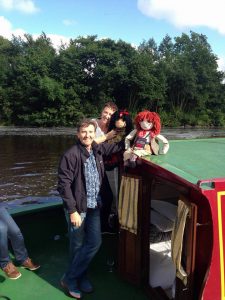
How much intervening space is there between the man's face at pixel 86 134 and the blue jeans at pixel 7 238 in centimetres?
131

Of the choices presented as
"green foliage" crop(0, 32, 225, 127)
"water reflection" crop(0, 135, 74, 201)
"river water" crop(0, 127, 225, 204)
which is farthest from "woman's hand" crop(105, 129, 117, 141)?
"green foliage" crop(0, 32, 225, 127)

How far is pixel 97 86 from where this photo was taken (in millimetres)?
47906

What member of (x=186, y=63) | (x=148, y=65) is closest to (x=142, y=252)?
(x=148, y=65)

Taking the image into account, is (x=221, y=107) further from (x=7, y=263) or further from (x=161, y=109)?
(x=7, y=263)

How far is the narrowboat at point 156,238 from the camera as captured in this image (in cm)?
279

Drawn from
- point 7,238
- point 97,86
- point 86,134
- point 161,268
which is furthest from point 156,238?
point 97,86

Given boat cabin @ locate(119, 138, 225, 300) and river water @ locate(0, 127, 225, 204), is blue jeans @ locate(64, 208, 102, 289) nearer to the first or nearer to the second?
boat cabin @ locate(119, 138, 225, 300)

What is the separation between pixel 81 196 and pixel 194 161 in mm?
1180

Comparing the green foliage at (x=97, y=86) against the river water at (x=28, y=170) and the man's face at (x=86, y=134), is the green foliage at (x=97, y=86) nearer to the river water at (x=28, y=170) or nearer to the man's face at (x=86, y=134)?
the river water at (x=28, y=170)

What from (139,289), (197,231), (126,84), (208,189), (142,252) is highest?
(126,84)

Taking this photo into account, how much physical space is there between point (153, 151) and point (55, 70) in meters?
46.4

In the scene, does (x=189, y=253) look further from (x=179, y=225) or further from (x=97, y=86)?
(x=97, y=86)

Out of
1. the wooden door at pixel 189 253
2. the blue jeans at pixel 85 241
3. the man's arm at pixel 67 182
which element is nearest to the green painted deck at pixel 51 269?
the blue jeans at pixel 85 241

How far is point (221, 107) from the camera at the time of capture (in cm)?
5922
